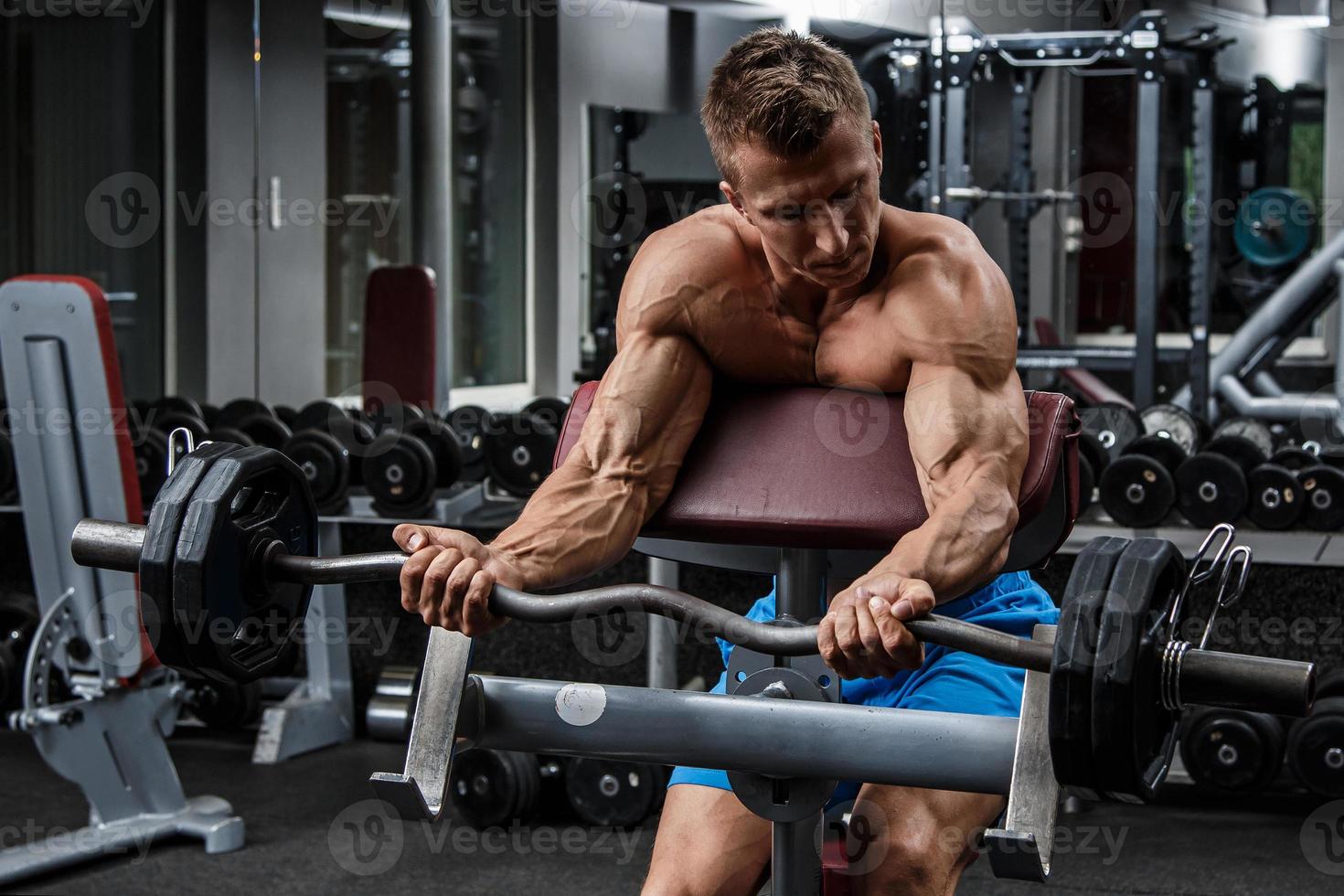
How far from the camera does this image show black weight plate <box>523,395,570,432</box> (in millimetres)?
3471

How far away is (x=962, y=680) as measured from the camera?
1.43m

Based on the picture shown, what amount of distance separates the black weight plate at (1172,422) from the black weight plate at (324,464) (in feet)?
6.57

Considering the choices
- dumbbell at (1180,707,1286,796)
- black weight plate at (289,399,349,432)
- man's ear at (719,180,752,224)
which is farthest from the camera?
black weight plate at (289,399,349,432)

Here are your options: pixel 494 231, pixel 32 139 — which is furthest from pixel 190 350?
pixel 494 231

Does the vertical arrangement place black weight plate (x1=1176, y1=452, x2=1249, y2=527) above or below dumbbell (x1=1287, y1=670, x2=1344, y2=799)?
above

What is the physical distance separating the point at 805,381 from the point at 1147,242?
11.0ft

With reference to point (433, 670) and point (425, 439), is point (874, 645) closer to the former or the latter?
point (433, 670)

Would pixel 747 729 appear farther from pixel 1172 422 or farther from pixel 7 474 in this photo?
pixel 1172 422

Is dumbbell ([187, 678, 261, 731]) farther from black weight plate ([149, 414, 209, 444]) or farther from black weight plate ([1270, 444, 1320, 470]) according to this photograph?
black weight plate ([1270, 444, 1320, 470])

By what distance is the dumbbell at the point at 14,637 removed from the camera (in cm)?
316

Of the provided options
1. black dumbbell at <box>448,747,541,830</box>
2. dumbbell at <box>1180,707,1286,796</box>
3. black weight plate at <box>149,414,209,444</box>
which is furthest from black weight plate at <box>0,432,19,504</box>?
dumbbell at <box>1180,707,1286,796</box>

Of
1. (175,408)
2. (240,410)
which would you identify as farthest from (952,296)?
(175,408)

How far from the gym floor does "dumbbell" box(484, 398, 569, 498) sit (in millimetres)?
765

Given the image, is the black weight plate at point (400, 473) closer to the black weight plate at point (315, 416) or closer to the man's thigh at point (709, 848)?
the black weight plate at point (315, 416)
